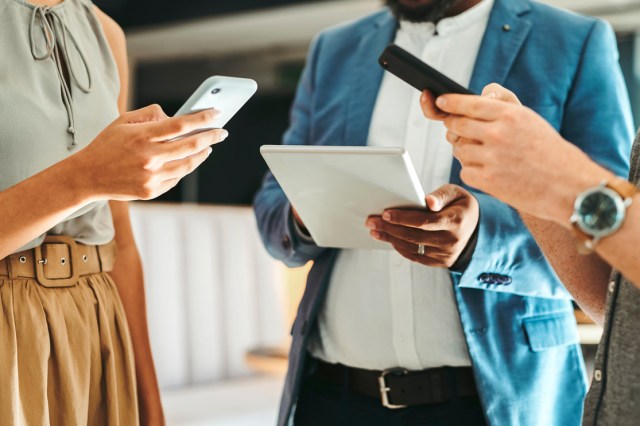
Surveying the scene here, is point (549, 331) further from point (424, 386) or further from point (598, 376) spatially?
point (598, 376)

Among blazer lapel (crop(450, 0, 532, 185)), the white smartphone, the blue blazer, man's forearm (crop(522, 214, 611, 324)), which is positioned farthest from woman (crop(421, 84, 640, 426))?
blazer lapel (crop(450, 0, 532, 185))

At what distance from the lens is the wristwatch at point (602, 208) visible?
826 mm

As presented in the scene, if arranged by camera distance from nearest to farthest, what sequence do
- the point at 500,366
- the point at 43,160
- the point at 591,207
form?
the point at 591,207 < the point at 43,160 < the point at 500,366

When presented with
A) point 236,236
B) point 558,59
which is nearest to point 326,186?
point 558,59

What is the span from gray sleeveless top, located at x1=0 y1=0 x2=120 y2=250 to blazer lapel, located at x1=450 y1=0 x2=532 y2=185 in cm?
65

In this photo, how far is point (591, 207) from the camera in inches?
32.7

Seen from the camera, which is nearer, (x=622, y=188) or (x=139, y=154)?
(x=622, y=188)

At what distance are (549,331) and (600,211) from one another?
583 mm

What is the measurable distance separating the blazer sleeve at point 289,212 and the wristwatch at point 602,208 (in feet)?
2.27

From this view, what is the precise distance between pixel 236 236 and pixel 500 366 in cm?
201

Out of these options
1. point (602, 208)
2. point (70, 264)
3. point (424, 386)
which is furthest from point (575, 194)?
point (70, 264)

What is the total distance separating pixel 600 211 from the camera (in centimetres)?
83

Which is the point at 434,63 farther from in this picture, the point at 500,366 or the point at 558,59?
the point at 500,366

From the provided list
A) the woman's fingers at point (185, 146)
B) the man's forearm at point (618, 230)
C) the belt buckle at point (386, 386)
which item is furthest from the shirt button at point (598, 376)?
the woman's fingers at point (185, 146)
